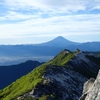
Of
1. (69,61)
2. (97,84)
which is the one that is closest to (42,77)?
(69,61)

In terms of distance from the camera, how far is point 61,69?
116562 mm

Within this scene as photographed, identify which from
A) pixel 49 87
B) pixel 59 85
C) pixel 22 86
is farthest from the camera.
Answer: pixel 22 86

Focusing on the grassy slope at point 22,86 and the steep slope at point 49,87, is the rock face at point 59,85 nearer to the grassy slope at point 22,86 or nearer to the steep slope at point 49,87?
the steep slope at point 49,87

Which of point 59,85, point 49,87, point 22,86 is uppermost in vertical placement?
point 49,87

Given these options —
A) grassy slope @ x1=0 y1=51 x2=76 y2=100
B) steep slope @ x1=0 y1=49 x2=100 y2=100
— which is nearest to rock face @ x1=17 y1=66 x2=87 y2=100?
steep slope @ x1=0 y1=49 x2=100 y2=100

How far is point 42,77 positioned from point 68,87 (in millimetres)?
11720

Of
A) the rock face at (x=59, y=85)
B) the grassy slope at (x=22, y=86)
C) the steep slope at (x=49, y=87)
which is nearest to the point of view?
the steep slope at (x=49, y=87)

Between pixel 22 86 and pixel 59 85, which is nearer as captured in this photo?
pixel 59 85

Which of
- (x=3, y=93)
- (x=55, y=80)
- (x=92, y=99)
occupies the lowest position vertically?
(x=3, y=93)

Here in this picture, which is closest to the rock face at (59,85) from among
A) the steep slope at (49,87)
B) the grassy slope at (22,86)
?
the steep slope at (49,87)

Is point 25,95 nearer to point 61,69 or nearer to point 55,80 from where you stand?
point 55,80

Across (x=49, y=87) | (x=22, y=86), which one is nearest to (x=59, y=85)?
(x=49, y=87)

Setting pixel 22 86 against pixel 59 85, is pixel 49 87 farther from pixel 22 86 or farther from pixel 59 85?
pixel 22 86

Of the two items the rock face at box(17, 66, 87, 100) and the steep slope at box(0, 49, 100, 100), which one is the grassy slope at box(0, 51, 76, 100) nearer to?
the steep slope at box(0, 49, 100, 100)
